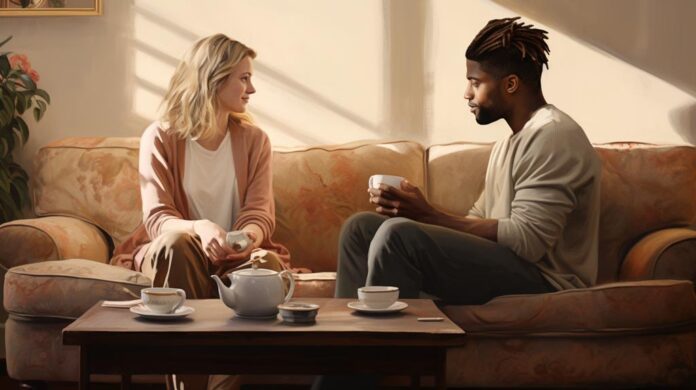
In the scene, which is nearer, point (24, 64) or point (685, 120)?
point (24, 64)

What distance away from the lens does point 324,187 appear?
3.32 meters

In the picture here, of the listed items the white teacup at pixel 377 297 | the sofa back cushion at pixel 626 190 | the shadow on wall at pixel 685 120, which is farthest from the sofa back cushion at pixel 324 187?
the white teacup at pixel 377 297

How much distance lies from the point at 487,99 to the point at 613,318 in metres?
0.72

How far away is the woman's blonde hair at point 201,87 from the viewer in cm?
303

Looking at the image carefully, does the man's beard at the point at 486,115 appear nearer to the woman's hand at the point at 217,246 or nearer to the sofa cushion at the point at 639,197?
the sofa cushion at the point at 639,197

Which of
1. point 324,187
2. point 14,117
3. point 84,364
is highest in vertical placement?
point 14,117

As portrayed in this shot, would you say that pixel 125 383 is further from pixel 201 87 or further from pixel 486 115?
pixel 486 115

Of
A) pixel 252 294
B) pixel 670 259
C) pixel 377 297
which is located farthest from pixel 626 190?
pixel 252 294

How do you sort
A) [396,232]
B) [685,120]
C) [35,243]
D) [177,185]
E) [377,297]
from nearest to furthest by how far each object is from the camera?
[377,297] < [396,232] < [35,243] < [177,185] < [685,120]

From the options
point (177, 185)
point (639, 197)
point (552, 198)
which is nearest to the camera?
point (552, 198)

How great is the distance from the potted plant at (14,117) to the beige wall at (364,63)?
0.49ft

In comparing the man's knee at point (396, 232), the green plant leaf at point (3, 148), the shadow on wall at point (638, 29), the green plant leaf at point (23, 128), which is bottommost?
the man's knee at point (396, 232)

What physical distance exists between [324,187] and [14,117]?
1262 mm

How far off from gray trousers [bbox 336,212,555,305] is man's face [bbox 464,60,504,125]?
43cm
